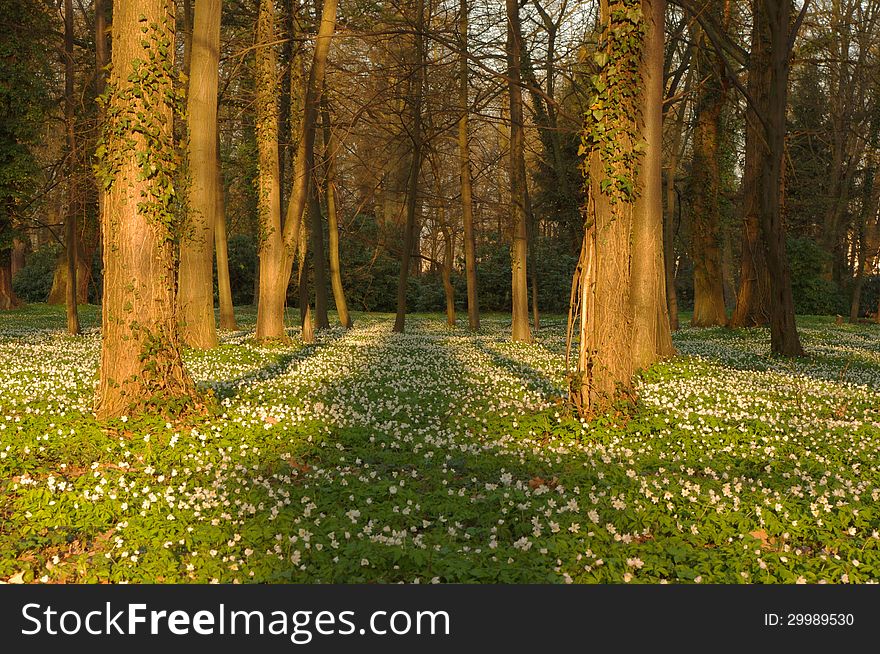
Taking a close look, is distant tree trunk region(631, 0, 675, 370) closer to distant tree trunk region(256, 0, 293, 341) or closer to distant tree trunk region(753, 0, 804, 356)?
distant tree trunk region(753, 0, 804, 356)

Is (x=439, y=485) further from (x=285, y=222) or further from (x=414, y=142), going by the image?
(x=414, y=142)

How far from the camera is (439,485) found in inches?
277

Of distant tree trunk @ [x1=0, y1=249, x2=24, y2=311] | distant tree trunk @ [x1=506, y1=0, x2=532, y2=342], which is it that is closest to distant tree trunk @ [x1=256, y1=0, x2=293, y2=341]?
distant tree trunk @ [x1=506, y1=0, x2=532, y2=342]

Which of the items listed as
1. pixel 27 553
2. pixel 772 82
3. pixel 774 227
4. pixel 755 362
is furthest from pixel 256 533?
pixel 772 82

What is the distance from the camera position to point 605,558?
5363 millimetres

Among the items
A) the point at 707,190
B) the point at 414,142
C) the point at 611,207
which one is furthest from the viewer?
the point at 707,190

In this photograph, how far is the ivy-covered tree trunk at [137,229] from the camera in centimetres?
862

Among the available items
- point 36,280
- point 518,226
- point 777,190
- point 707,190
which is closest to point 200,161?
point 518,226

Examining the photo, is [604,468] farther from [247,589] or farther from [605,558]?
[247,589]

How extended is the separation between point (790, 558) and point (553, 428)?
401 centimetres

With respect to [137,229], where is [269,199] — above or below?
above

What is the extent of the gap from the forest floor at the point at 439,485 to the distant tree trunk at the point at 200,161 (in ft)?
17.7

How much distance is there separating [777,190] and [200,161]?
45.6ft

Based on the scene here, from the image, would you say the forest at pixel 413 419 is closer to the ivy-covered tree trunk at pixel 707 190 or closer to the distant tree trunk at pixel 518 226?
the distant tree trunk at pixel 518 226
